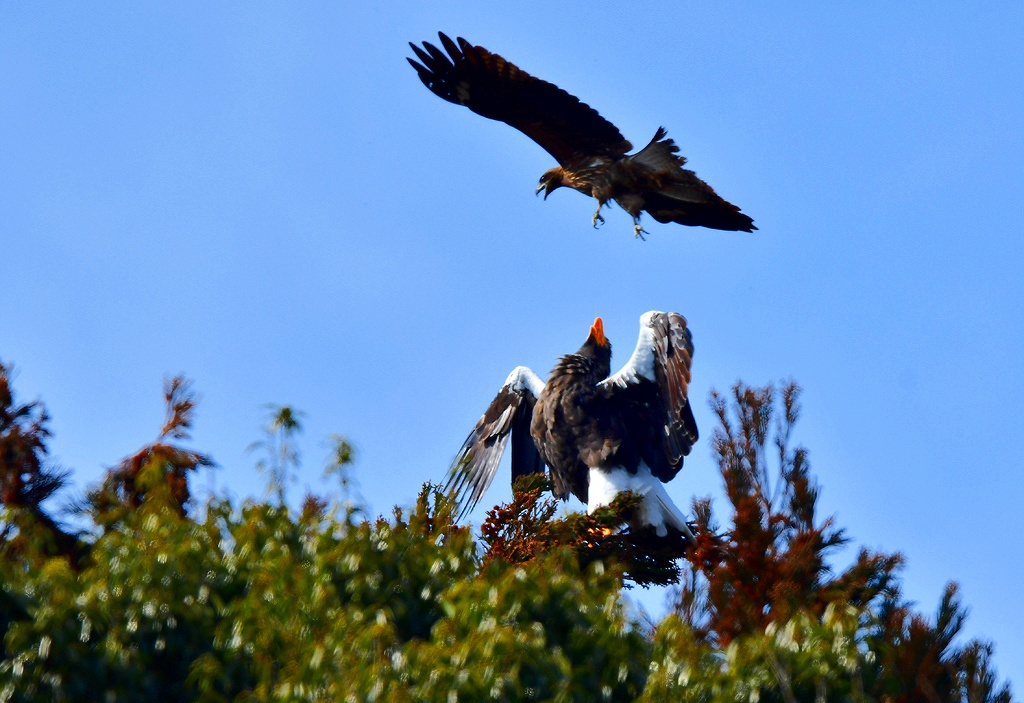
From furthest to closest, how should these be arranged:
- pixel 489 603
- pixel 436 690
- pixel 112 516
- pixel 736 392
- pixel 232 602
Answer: pixel 736 392 < pixel 112 516 < pixel 232 602 < pixel 489 603 < pixel 436 690

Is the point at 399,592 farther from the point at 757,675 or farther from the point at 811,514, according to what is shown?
the point at 811,514

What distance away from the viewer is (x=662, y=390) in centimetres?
925

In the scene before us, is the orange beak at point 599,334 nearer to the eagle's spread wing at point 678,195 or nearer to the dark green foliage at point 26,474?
the eagle's spread wing at point 678,195

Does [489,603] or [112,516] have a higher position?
[112,516]

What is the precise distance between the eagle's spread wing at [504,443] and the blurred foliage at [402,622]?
12.6 ft

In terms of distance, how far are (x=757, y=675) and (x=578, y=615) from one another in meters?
0.69

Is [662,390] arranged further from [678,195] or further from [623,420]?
[678,195]

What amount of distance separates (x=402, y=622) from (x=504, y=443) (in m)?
5.11

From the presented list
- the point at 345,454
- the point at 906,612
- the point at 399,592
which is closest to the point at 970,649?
the point at 906,612

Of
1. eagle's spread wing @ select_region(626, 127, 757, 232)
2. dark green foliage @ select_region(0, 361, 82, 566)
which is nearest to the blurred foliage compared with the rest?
dark green foliage @ select_region(0, 361, 82, 566)

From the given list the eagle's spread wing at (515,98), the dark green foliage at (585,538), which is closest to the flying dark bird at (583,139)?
the eagle's spread wing at (515,98)

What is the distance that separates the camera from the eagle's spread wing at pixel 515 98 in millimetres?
9250

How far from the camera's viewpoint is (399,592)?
5.54m

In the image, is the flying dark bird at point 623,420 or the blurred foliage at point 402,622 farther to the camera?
the flying dark bird at point 623,420
